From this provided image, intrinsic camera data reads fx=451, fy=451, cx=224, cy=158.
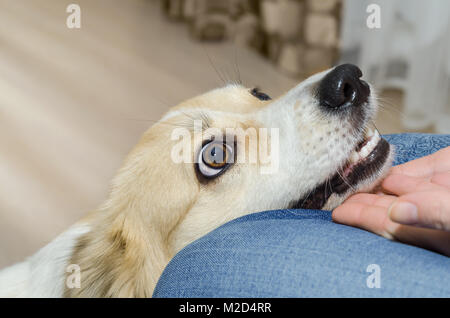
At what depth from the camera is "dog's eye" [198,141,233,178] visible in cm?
129

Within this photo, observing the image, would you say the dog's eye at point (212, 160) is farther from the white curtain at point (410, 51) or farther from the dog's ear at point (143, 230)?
the white curtain at point (410, 51)

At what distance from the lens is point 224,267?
2.83 feet

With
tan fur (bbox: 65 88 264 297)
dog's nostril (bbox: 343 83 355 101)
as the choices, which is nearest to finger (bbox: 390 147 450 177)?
A: dog's nostril (bbox: 343 83 355 101)

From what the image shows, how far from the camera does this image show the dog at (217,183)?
4.07 feet

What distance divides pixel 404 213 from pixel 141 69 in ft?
11.3

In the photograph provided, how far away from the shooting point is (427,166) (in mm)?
1201

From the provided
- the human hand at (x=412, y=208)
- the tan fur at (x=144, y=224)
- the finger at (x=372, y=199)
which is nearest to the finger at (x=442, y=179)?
the human hand at (x=412, y=208)

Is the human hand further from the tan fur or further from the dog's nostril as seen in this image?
the tan fur

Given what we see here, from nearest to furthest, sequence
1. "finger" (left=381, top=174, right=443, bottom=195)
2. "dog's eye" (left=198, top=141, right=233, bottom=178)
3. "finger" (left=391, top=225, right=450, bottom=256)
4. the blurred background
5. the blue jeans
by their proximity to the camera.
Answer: the blue jeans → "finger" (left=391, top=225, right=450, bottom=256) → "finger" (left=381, top=174, right=443, bottom=195) → "dog's eye" (left=198, top=141, right=233, bottom=178) → the blurred background

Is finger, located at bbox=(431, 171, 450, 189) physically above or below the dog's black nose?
below

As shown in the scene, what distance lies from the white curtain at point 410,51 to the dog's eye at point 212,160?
208cm

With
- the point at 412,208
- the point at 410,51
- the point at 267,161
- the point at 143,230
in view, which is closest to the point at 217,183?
the point at 267,161

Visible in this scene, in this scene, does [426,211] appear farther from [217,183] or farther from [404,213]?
[217,183]
